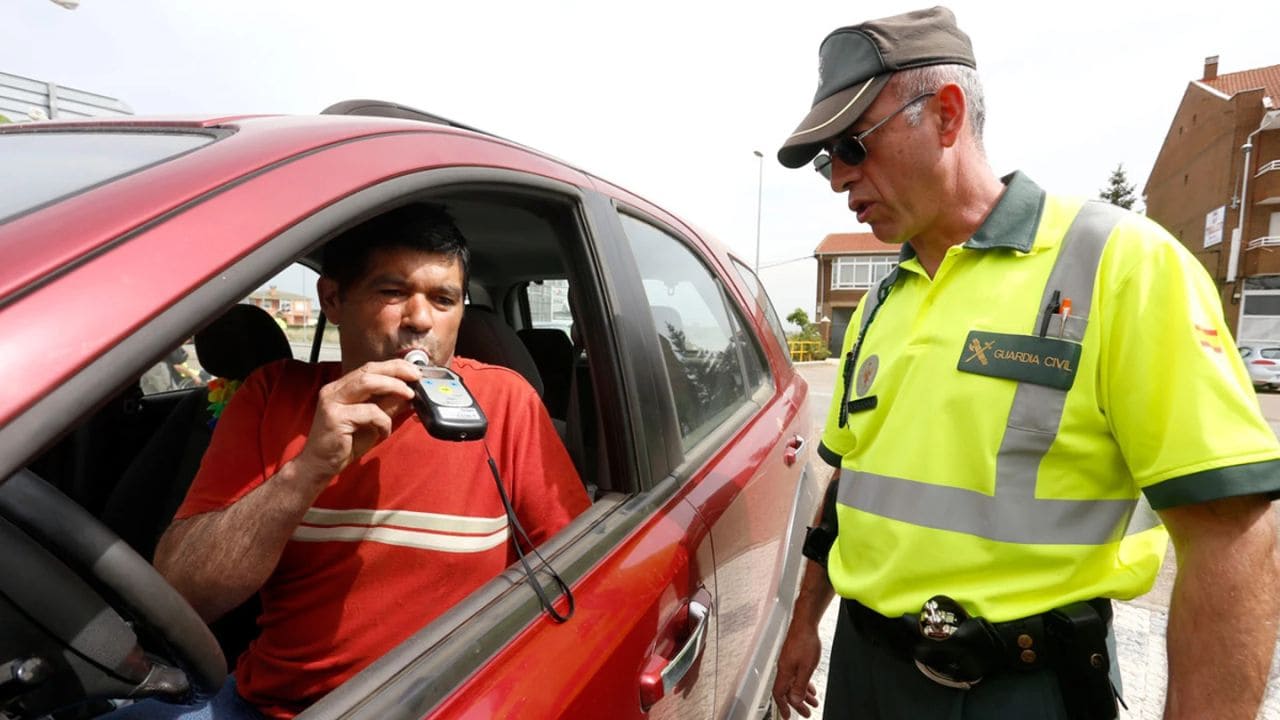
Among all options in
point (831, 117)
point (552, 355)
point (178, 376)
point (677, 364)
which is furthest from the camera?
point (552, 355)

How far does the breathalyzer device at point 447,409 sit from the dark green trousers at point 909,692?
3.18 ft

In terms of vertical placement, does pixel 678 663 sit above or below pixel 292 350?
below

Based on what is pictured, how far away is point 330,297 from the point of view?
1450mm

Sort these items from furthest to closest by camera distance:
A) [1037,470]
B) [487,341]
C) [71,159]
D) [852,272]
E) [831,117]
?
[852,272], [487,341], [831,117], [1037,470], [71,159]

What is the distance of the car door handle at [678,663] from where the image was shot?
1.19 m

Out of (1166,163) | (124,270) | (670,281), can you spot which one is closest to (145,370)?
(124,270)

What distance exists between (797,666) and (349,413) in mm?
1332

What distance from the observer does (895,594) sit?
1340mm

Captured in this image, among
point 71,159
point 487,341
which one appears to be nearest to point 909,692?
point 487,341

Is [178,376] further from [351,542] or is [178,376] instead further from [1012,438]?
[1012,438]

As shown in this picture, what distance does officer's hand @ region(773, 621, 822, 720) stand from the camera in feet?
5.84

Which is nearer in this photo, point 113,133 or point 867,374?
point 113,133

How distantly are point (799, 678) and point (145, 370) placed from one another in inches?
65.6

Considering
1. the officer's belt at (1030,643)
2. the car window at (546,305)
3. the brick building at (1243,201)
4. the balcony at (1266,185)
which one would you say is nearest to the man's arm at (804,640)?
the officer's belt at (1030,643)
